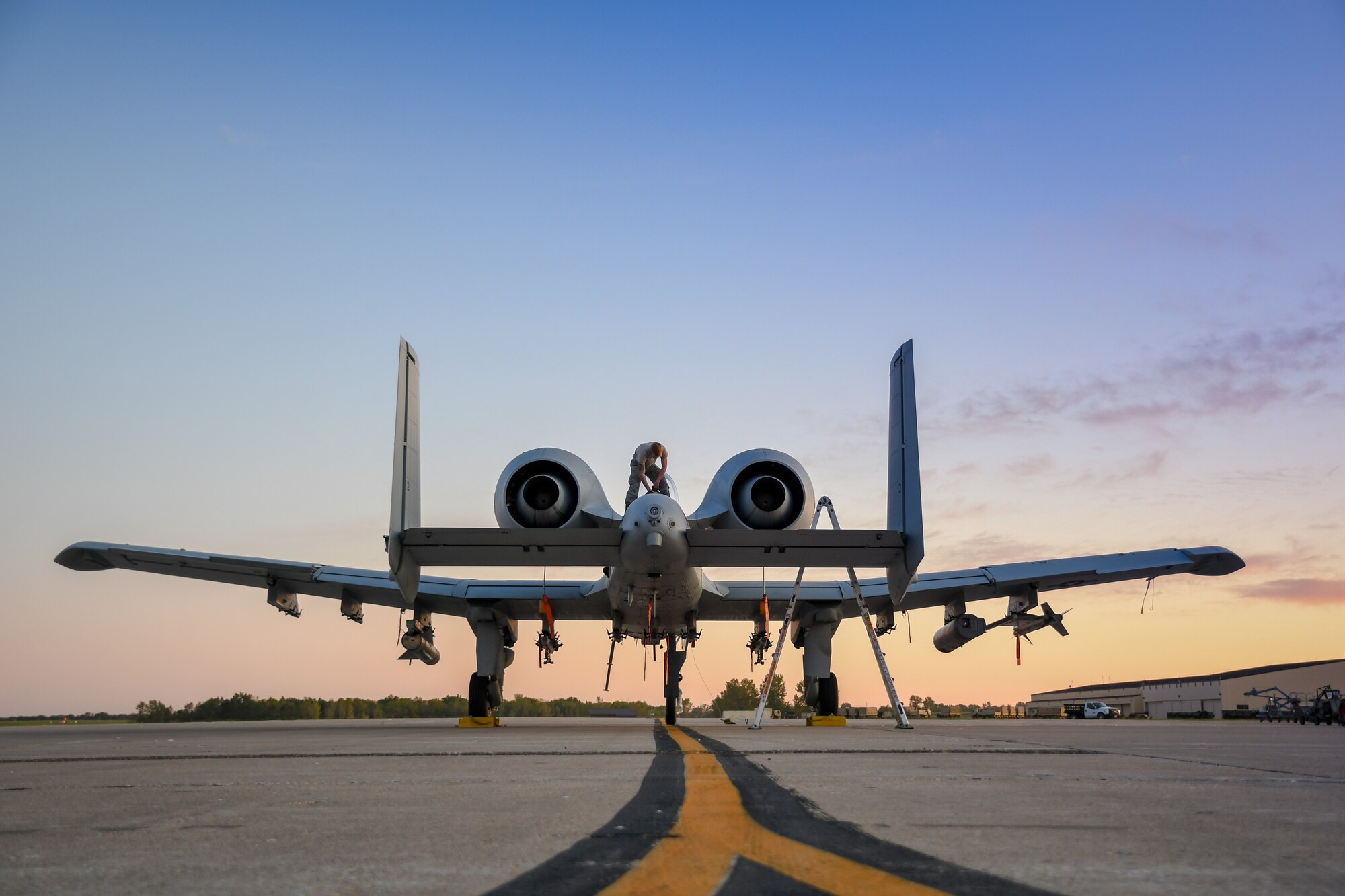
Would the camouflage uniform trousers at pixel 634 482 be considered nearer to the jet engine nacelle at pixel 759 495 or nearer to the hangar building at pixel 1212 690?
the jet engine nacelle at pixel 759 495

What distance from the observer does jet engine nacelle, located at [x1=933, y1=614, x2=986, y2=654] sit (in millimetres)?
21375

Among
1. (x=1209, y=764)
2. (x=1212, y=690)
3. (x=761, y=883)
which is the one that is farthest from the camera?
(x=1212, y=690)

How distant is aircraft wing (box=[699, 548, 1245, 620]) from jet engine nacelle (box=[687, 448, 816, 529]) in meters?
4.89

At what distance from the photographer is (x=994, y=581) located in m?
21.3

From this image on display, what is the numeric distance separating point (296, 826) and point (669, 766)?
Answer: 144 inches

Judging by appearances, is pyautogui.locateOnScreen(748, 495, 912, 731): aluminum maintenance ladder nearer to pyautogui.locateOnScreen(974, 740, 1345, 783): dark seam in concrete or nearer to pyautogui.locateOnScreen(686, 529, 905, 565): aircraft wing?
pyautogui.locateOnScreen(686, 529, 905, 565): aircraft wing

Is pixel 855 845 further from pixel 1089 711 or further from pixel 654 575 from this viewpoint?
pixel 1089 711

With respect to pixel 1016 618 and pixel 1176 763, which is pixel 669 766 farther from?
pixel 1016 618

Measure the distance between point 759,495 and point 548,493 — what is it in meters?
3.64

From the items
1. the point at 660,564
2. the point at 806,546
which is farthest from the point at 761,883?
the point at 660,564

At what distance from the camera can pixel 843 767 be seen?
7.17 m

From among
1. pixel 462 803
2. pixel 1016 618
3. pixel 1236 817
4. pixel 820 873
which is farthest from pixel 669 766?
pixel 1016 618

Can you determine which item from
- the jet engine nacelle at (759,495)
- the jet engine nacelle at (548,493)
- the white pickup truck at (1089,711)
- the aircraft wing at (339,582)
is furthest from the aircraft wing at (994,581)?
the white pickup truck at (1089,711)

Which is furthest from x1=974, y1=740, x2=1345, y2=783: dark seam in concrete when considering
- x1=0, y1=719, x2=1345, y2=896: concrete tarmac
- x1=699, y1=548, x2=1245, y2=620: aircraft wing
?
x1=699, y1=548, x2=1245, y2=620: aircraft wing
